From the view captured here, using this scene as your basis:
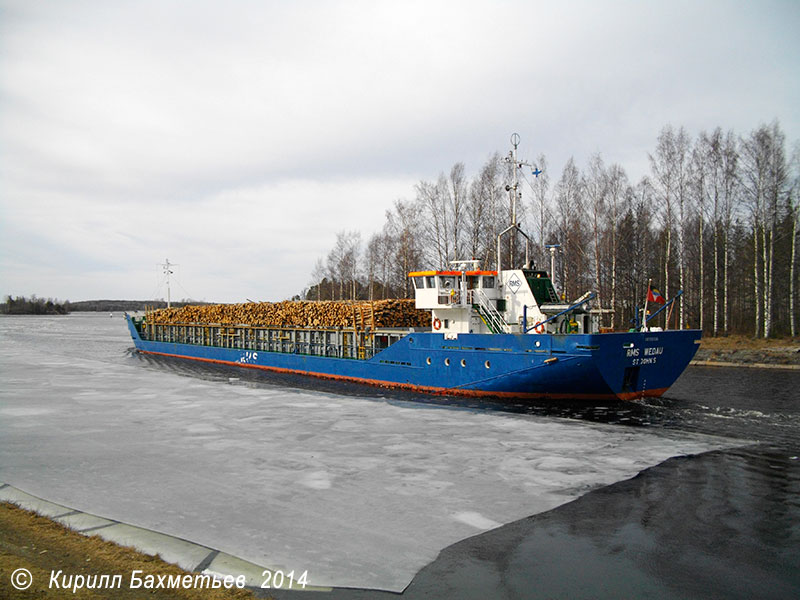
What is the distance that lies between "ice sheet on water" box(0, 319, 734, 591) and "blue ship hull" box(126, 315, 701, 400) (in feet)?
8.28

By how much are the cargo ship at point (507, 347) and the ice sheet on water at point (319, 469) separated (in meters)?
2.68

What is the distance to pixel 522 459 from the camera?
10.2 m

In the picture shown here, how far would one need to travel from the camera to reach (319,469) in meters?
9.30

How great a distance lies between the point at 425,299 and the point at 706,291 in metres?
28.4

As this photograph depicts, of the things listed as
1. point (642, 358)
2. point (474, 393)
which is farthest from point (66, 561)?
point (642, 358)

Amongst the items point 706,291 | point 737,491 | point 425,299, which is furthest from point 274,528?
point 706,291

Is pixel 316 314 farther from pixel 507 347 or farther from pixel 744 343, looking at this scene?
pixel 744 343

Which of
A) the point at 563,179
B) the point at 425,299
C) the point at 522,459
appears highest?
the point at 563,179

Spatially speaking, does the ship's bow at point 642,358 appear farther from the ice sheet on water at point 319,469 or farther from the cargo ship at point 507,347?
the ice sheet on water at point 319,469

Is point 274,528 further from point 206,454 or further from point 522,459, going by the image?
point 522,459

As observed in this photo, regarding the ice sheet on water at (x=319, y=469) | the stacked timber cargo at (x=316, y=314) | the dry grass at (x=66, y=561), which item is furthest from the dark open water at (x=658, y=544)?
the stacked timber cargo at (x=316, y=314)

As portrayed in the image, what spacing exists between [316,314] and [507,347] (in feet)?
45.4

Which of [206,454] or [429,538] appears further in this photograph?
[206,454]

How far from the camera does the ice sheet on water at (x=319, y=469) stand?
631cm
